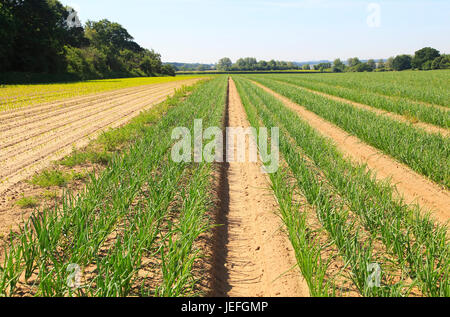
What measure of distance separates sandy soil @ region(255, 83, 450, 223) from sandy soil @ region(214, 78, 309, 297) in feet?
4.77

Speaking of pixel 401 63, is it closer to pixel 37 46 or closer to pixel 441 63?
pixel 441 63

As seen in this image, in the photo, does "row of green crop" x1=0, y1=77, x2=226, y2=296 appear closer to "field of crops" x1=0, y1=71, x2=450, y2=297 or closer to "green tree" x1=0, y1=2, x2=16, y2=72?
"field of crops" x1=0, y1=71, x2=450, y2=297

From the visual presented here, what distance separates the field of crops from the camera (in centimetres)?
228

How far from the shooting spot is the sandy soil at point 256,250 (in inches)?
101

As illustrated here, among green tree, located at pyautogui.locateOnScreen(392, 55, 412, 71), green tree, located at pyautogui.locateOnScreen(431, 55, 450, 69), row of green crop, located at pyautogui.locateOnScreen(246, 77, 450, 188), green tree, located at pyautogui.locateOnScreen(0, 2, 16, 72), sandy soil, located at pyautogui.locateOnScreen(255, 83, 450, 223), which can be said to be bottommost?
sandy soil, located at pyautogui.locateOnScreen(255, 83, 450, 223)

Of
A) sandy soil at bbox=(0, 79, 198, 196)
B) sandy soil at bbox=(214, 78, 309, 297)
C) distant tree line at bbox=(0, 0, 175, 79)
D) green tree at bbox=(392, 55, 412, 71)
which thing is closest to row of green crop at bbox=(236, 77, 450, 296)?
sandy soil at bbox=(214, 78, 309, 297)

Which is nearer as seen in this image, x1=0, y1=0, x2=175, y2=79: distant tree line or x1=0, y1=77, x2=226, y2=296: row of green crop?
x1=0, y1=77, x2=226, y2=296: row of green crop

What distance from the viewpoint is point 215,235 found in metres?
3.38

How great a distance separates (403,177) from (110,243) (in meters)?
4.59

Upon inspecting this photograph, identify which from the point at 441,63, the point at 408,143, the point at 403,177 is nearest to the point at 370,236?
the point at 403,177

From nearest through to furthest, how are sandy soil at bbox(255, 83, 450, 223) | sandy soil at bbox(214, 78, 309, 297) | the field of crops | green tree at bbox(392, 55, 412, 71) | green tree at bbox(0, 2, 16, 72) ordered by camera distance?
1. the field of crops
2. sandy soil at bbox(214, 78, 309, 297)
3. sandy soil at bbox(255, 83, 450, 223)
4. green tree at bbox(0, 2, 16, 72)
5. green tree at bbox(392, 55, 412, 71)
